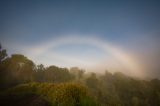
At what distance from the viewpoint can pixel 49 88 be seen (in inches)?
621

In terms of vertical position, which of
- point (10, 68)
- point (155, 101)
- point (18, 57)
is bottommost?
point (155, 101)

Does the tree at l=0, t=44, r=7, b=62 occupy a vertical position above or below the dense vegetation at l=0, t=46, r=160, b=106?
above

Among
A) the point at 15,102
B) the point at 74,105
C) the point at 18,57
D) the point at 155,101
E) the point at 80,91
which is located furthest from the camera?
the point at 155,101

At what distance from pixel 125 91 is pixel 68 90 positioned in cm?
11463

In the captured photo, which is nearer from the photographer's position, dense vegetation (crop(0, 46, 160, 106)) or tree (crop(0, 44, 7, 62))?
dense vegetation (crop(0, 46, 160, 106))

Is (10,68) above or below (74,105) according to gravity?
above

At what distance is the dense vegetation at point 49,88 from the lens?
482 inches

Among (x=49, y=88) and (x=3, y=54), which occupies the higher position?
(x=3, y=54)

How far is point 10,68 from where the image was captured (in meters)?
50.5

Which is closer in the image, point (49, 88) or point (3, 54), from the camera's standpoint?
point (49, 88)

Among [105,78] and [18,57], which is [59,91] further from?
[105,78]

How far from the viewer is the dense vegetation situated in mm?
12250

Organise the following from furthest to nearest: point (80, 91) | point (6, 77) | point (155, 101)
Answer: point (155, 101)
point (6, 77)
point (80, 91)

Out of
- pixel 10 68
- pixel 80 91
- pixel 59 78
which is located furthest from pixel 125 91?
pixel 80 91
